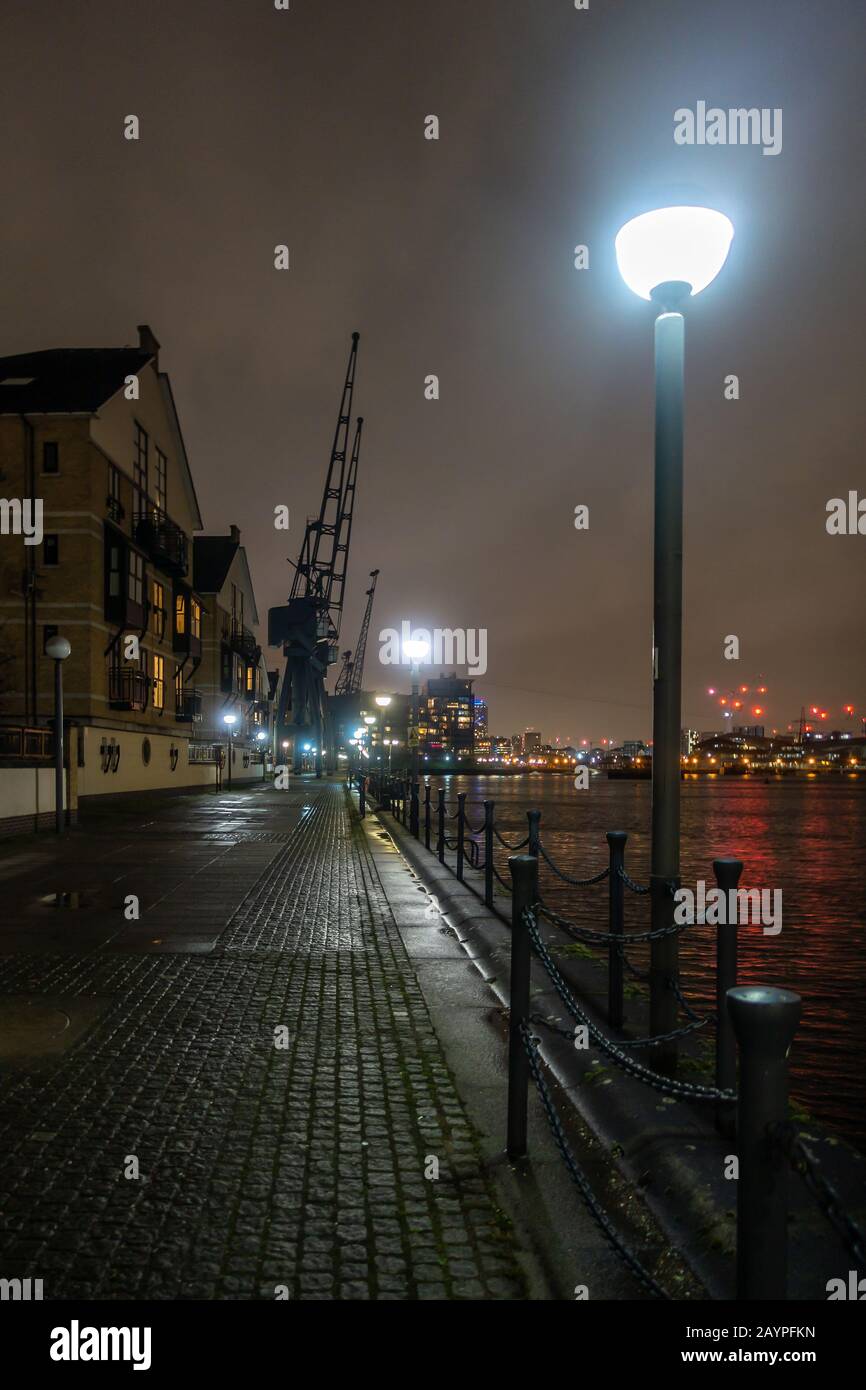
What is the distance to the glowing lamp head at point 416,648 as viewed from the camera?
23.6 m

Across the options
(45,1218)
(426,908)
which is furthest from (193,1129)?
(426,908)

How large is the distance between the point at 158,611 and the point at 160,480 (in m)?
5.43

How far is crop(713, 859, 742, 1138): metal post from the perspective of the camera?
4.14 meters

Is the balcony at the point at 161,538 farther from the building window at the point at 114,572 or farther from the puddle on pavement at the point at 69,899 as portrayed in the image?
the puddle on pavement at the point at 69,899

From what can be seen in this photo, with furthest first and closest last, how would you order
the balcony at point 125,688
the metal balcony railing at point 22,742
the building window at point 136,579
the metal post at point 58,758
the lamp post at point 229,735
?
the lamp post at point 229,735 → the building window at point 136,579 → the balcony at point 125,688 → the metal balcony railing at point 22,742 → the metal post at point 58,758

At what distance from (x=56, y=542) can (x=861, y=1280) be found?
3181 cm

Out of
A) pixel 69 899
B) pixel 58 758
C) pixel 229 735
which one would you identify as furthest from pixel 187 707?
pixel 69 899

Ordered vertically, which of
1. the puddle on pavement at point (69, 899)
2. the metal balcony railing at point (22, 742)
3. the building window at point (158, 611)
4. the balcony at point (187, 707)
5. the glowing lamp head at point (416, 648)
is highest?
the building window at point (158, 611)

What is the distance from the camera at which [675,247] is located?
4.81 meters

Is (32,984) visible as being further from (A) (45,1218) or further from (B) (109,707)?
(B) (109,707)

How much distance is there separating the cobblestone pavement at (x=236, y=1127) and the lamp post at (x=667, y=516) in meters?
1.40

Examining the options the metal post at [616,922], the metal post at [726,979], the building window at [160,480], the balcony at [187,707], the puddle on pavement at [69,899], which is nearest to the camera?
the metal post at [726,979]

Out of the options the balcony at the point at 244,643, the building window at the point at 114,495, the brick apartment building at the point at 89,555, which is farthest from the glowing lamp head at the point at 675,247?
the balcony at the point at 244,643

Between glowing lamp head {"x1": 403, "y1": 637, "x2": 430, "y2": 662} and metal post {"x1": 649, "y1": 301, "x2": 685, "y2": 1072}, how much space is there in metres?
18.5
